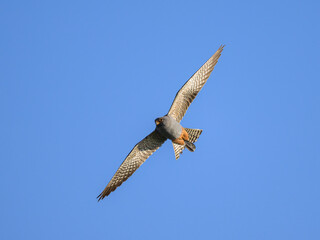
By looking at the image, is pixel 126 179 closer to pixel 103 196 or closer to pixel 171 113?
pixel 103 196

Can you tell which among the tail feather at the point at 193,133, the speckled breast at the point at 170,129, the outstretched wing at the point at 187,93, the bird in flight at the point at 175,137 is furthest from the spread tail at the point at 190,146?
the outstretched wing at the point at 187,93

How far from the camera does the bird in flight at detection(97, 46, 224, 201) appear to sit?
14.8 m

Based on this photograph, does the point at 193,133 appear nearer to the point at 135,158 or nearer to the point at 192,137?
the point at 192,137

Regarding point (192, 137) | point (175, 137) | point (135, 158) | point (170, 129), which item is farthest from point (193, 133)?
point (135, 158)

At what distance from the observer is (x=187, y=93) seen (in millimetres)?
15203

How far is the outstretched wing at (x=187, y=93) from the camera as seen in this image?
49.3 feet

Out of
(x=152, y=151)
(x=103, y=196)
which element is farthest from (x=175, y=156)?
(x=103, y=196)

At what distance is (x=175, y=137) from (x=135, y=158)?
1.76 metres

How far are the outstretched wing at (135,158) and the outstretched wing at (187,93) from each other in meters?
1.00

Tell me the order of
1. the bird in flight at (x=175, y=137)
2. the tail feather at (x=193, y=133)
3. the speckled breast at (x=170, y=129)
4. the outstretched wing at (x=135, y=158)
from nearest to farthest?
the speckled breast at (x=170, y=129) → the bird in flight at (x=175, y=137) → the outstretched wing at (x=135, y=158) → the tail feather at (x=193, y=133)

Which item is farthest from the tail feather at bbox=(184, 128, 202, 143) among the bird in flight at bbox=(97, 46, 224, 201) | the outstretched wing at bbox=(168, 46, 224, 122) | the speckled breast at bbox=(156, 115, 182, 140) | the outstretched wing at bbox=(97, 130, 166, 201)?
the outstretched wing at bbox=(97, 130, 166, 201)

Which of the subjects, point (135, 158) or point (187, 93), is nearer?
point (187, 93)

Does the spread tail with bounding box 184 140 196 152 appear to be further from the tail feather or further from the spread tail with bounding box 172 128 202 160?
the tail feather

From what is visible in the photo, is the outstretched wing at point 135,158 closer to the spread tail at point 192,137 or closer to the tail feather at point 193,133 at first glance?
the spread tail at point 192,137
